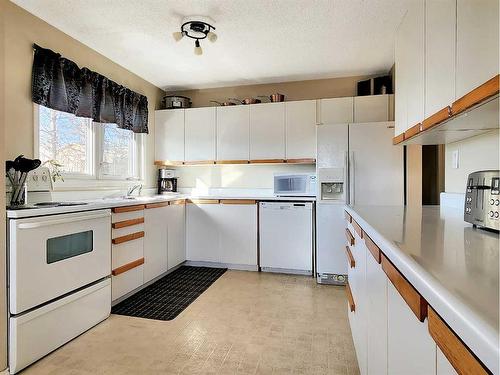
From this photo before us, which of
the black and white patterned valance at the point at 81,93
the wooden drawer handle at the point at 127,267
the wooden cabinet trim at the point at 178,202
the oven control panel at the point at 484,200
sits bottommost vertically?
the wooden drawer handle at the point at 127,267

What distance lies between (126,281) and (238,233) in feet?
4.82

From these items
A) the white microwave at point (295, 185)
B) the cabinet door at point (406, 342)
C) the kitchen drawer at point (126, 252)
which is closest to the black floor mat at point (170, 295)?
the kitchen drawer at point (126, 252)

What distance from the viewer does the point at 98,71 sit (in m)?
3.29

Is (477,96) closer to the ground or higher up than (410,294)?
higher up

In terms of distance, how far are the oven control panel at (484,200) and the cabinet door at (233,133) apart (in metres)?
3.05

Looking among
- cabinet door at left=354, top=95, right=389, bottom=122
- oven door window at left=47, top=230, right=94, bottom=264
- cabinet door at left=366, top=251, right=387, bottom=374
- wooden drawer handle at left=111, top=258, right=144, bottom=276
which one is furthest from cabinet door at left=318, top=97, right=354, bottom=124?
oven door window at left=47, top=230, right=94, bottom=264

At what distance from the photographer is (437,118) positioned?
148 cm

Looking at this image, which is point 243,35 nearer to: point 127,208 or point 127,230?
point 127,208

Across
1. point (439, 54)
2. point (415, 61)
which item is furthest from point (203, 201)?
point (439, 54)

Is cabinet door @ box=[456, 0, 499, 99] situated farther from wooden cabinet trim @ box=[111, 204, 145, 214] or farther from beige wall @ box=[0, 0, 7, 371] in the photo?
wooden cabinet trim @ box=[111, 204, 145, 214]

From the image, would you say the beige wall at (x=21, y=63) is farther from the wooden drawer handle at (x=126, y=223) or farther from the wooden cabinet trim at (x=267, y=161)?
the wooden cabinet trim at (x=267, y=161)

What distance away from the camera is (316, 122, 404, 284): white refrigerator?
3281mm

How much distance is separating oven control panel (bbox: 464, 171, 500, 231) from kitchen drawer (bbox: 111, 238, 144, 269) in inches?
100

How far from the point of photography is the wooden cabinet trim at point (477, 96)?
38.6 inches
